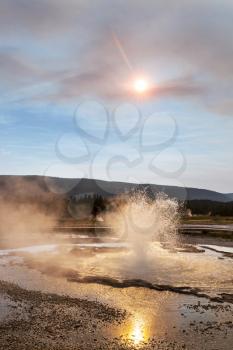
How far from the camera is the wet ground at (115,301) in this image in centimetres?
1902

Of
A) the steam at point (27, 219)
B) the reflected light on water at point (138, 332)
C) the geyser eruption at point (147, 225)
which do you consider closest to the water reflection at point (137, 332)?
the reflected light on water at point (138, 332)

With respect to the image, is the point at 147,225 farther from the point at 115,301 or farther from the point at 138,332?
the point at 138,332

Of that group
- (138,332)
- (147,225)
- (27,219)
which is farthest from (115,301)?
(27,219)

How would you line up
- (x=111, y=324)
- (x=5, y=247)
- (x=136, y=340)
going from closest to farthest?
(x=136, y=340) → (x=111, y=324) → (x=5, y=247)

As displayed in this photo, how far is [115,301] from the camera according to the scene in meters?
25.6

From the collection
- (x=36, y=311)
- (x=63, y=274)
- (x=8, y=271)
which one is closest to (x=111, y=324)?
(x=36, y=311)

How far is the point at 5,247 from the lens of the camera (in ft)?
167

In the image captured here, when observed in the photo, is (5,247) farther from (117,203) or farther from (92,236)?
(117,203)

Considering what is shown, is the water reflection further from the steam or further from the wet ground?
the steam

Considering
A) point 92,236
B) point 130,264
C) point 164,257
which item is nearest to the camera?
point 130,264

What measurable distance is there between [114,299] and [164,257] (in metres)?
17.2

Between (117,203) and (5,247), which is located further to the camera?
(117,203)

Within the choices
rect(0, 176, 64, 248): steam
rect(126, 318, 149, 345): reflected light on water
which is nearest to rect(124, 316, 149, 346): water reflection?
rect(126, 318, 149, 345): reflected light on water

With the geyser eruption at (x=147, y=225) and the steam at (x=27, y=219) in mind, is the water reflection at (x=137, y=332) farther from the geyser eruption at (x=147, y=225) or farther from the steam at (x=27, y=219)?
the steam at (x=27, y=219)
